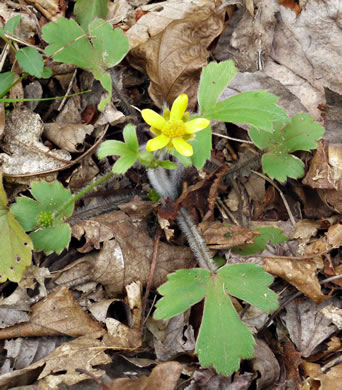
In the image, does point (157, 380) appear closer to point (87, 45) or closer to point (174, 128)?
point (174, 128)

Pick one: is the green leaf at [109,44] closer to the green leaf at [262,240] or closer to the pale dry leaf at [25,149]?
the pale dry leaf at [25,149]

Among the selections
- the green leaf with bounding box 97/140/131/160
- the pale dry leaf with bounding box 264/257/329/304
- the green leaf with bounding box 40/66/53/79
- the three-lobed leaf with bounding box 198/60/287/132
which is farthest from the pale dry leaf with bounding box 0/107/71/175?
the pale dry leaf with bounding box 264/257/329/304

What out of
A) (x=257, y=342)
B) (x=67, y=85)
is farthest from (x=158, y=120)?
(x=257, y=342)

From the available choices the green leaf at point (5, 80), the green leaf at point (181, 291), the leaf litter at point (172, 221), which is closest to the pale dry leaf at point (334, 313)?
the leaf litter at point (172, 221)

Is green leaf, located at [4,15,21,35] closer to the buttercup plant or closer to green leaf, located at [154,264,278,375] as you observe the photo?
the buttercup plant

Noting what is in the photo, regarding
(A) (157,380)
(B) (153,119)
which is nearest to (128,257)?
(A) (157,380)

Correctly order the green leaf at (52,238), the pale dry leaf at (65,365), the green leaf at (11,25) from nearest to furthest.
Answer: the pale dry leaf at (65,365)
the green leaf at (52,238)
the green leaf at (11,25)
